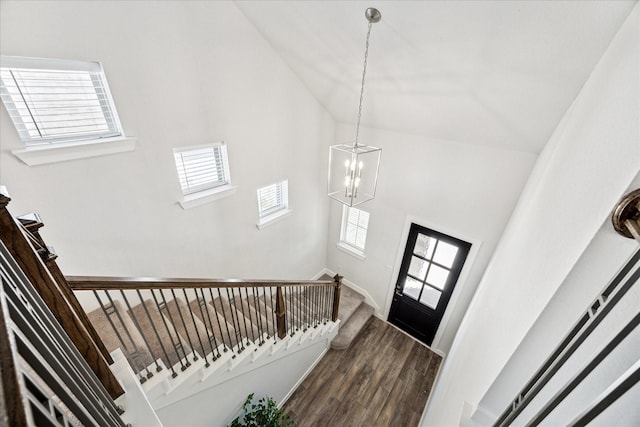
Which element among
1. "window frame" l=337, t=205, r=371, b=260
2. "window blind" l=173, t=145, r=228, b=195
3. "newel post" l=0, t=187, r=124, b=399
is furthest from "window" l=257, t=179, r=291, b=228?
"newel post" l=0, t=187, r=124, b=399

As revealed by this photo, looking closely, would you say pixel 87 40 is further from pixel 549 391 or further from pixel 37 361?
pixel 549 391

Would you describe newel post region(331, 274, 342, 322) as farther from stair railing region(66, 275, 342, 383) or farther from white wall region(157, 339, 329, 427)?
white wall region(157, 339, 329, 427)

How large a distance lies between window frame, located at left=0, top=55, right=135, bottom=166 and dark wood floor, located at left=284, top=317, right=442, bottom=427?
3517 millimetres

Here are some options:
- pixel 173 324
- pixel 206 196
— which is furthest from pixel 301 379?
pixel 206 196

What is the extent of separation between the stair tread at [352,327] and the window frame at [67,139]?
3.69m

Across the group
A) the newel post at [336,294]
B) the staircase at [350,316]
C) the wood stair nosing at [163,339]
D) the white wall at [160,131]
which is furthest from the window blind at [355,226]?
the wood stair nosing at [163,339]

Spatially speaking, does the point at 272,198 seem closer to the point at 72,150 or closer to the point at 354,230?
the point at 354,230

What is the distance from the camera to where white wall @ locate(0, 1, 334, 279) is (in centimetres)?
183

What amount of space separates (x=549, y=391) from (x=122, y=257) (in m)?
3.04

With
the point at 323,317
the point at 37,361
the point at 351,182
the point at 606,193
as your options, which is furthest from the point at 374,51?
the point at 323,317

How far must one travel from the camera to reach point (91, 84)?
6.68ft

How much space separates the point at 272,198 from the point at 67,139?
2324mm

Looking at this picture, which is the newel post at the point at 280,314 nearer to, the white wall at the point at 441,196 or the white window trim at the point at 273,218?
the white window trim at the point at 273,218

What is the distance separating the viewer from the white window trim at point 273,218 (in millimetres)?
3766
